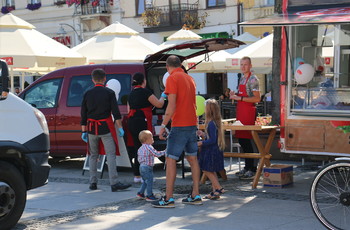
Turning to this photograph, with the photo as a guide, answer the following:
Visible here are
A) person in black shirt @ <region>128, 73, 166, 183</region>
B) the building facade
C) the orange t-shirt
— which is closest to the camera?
the orange t-shirt

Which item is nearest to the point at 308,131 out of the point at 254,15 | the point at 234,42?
the point at 234,42

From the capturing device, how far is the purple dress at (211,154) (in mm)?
9086

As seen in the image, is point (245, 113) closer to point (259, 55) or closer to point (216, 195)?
point (216, 195)

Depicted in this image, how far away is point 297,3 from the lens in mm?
9250

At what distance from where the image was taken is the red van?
11.7m

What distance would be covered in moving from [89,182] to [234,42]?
3.31 m

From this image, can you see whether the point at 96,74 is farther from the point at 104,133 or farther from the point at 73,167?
the point at 73,167

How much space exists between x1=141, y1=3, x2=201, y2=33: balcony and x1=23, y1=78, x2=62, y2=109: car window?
19.3 m

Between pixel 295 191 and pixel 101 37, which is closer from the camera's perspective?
pixel 295 191

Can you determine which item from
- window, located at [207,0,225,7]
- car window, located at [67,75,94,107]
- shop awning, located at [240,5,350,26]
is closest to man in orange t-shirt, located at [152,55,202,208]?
shop awning, located at [240,5,350,26]

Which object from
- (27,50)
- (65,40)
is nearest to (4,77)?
(27,50)

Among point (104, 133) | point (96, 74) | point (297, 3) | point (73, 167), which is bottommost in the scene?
point (73, 167)

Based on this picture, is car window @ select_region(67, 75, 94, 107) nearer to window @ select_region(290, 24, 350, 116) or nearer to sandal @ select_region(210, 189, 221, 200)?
sandal @ select_region(210, 189, 221, 200)

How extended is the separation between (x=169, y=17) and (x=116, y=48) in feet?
49.9
